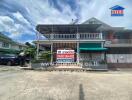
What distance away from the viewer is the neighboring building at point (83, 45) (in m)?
20.0

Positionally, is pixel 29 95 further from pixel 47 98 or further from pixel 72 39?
pixel 72 39

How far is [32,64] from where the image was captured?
58.2 ft

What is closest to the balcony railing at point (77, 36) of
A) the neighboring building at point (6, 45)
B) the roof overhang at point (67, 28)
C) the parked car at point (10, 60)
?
the roof overhang at point (67, 28)

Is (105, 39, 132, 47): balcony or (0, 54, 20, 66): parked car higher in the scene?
(105, 39, 132, 47): balcony

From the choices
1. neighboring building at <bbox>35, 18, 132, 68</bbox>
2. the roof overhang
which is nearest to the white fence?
neighboring building at <bbox>35, 18, 132, 68</bbox>

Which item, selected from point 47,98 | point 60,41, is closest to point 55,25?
point 60,41

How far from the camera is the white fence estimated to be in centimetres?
2286

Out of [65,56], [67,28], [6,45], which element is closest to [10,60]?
[65,56]

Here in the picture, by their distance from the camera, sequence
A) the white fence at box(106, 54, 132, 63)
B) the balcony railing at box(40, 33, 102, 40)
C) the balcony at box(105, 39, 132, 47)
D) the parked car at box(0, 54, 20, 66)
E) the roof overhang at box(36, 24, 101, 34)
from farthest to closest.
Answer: the balcony at box(105, 39, 132, 47) < the white fence at box(106, 54, 132, 63) < the parked car at box(0, 54, 20, 66) < the roof overhang at box(36, 24, 101, 34) < the balcony railing at box(40, 33, 102, 40)

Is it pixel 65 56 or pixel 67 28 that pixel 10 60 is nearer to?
pixel 65 56

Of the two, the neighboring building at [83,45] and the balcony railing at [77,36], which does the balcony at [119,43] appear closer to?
the neighboring building at [83,45]

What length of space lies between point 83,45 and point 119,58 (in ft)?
19.8

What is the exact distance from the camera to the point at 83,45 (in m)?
21.5

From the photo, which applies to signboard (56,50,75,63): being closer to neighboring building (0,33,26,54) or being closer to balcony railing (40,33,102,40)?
balcony railing (40,33,102,40)
